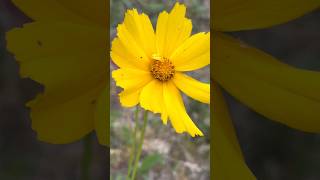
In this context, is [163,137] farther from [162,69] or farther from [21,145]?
[21,145]

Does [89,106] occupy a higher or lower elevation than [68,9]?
lower

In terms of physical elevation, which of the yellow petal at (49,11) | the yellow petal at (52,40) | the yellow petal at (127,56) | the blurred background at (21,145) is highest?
the yellow petal at (49,11)

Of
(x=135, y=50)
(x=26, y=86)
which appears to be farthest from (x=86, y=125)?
(x=26, y=86)

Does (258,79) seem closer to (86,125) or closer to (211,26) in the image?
(211,26)

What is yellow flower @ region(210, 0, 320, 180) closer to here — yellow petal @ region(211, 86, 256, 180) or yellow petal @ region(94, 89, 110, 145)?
yellow petal @ region(211, 86, 256, 180)

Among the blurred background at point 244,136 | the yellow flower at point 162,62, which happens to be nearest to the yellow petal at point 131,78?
the yellow flower at point 162,62

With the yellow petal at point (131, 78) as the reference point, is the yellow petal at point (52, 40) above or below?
above

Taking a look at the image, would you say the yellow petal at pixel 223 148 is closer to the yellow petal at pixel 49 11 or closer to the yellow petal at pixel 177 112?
the yellow petal at pixel 177 112
